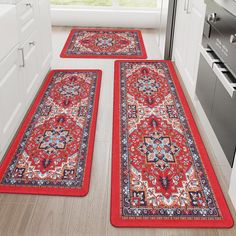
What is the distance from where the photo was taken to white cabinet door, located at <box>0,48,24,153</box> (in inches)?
88.1

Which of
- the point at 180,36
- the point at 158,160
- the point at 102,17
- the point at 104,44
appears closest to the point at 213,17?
the point at 158,160

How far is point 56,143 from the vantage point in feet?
8.27

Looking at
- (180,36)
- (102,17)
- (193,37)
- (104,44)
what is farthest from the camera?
(102,17)

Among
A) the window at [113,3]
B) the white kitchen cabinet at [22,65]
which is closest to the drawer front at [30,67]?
the white kitchen cabinet at [22,65]

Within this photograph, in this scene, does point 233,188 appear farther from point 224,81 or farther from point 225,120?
point 224,81

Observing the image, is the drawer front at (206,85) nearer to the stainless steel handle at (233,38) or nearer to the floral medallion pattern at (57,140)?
the stainless steel handle at (233,38)

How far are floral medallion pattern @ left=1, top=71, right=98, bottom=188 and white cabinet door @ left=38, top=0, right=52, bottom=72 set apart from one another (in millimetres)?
224

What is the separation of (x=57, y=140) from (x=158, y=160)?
0.71 m

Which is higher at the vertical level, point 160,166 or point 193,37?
point 193,37

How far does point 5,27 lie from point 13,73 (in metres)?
0.32

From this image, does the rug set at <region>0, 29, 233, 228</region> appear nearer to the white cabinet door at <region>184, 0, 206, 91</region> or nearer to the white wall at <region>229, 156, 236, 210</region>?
the white wall at <region>229, 156, 236, 210</region>

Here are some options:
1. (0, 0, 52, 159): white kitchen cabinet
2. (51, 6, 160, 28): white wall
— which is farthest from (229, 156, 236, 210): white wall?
(51, 6, 160, 28): white wall

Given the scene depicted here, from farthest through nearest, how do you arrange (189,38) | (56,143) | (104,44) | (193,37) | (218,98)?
(104,44), (189,38), (193,37), (56,143), (218,98)

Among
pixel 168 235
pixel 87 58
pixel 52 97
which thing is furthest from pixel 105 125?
pixel 87 58
